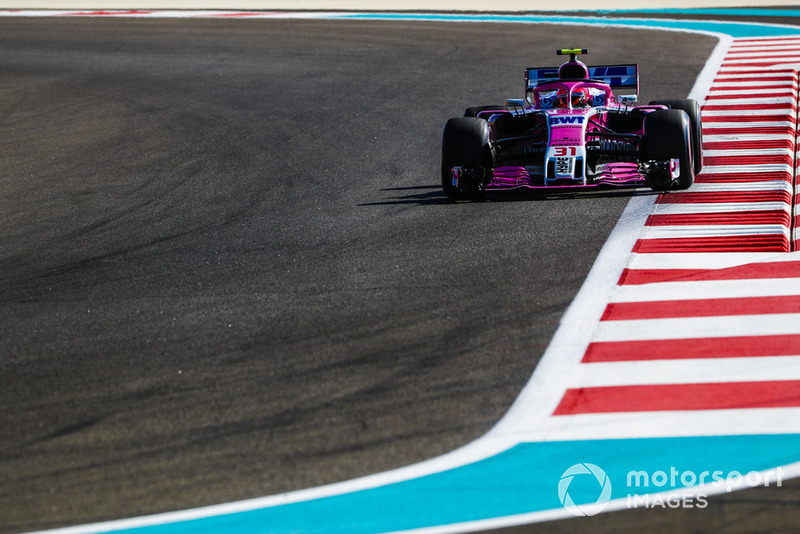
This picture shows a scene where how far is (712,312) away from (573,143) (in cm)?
415

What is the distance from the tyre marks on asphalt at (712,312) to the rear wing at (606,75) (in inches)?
53.1

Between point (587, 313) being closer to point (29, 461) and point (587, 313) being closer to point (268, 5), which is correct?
point (29, 461)

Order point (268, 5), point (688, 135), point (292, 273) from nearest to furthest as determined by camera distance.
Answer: point (292, 273) → point (688, 135) → point (268, 5)

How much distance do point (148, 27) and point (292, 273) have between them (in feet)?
71.5

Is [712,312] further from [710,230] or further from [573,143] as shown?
[573,143]

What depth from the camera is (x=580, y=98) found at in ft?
41.9

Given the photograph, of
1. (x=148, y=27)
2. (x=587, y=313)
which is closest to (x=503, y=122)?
(x=587, y=313)

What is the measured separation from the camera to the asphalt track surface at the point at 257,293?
19.9 ft

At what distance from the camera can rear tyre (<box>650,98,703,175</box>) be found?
12523mm

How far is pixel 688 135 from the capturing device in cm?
1177

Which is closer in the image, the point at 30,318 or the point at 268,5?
the point at 30,318

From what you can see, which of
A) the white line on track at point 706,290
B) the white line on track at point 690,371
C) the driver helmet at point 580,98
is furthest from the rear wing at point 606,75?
the white line on track at point 690,371

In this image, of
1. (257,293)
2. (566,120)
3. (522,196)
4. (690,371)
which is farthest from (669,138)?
(690,371)

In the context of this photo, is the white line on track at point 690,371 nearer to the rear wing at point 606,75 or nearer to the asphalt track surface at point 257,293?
the asphalt track surface at point 257,293
